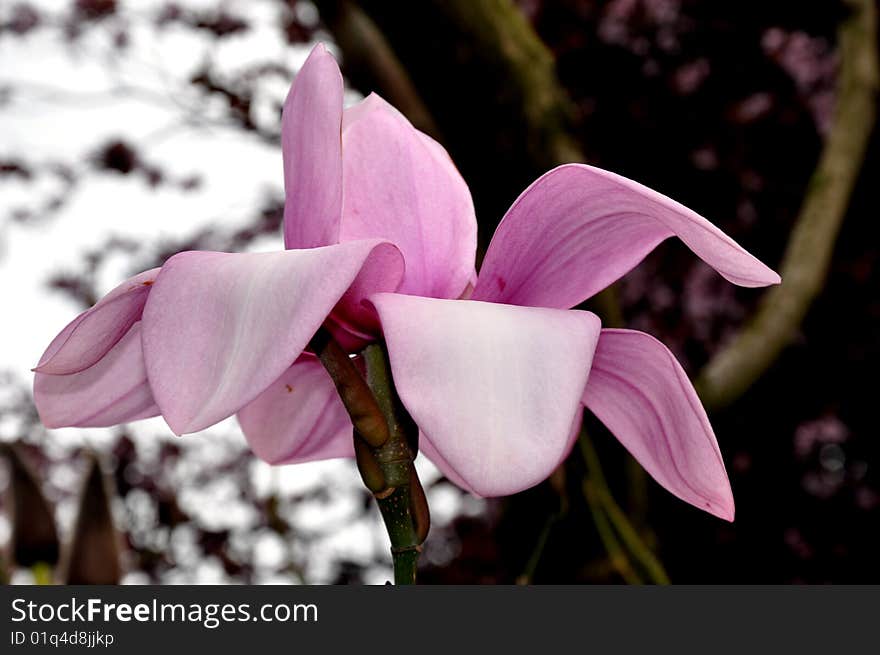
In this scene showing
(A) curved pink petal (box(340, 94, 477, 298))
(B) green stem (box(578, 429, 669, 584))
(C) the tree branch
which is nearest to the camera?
(A) curved pink petal (box(340, 94, 477, 298))

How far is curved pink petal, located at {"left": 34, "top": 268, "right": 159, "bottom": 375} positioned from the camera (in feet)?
1.08

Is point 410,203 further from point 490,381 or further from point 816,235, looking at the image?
point 816,235

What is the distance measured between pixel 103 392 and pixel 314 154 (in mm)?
131

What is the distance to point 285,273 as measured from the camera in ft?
0.94

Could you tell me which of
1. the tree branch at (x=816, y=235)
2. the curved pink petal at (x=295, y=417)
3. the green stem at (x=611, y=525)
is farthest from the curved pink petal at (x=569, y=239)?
the tree branch at (x=816, y=235)

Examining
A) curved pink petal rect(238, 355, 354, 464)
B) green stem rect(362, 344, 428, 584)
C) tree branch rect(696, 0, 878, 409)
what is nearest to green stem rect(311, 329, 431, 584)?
green stem rect(362, 344, 428, 584)

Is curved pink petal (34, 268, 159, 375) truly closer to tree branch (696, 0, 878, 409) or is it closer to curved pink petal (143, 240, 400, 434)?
curved pink petal (143, 240, 400, 434)

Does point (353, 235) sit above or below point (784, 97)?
above

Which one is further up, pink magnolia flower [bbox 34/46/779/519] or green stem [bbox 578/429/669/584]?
pink magnolia flower [bbox 34/46/779/519]

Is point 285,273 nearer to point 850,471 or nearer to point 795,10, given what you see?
point 795,10

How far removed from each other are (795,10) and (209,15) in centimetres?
157

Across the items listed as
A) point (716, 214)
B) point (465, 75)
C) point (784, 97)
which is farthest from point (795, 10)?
point (465, 75)

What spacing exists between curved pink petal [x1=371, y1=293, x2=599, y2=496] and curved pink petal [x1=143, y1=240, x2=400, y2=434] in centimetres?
2
